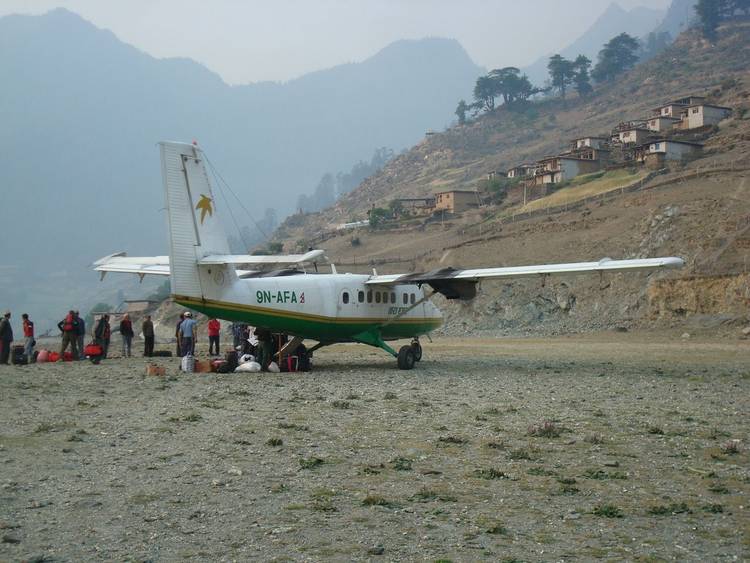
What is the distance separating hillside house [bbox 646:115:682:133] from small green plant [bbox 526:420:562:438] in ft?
317

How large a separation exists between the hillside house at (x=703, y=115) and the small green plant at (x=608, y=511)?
317ft

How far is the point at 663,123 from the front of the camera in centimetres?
10294

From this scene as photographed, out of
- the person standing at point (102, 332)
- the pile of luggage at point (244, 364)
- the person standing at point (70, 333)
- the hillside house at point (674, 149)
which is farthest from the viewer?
the hillside house at point (674, 149)

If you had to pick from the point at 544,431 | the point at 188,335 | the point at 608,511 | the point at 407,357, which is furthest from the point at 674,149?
the point at 608,511

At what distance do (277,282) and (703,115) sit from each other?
8904cm

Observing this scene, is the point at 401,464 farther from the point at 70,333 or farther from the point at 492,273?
the point at 70,333

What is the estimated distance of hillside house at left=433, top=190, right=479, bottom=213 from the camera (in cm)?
10312

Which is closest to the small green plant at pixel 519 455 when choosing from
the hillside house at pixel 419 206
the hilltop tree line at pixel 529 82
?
the hillside house at pixel 419 206

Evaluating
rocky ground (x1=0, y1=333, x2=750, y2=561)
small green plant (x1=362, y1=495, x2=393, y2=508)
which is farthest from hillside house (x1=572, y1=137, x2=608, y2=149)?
small green plant (x1=362, y1=495, x2=393, y2=508)

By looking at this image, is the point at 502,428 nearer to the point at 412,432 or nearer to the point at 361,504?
the point at 412,432

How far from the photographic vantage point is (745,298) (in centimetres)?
4197

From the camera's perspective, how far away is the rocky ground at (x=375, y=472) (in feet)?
23.7

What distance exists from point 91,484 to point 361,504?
3.07 meters

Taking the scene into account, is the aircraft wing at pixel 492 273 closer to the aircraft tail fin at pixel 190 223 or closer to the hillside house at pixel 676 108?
the aircraft tail fin at pixel 190 223
